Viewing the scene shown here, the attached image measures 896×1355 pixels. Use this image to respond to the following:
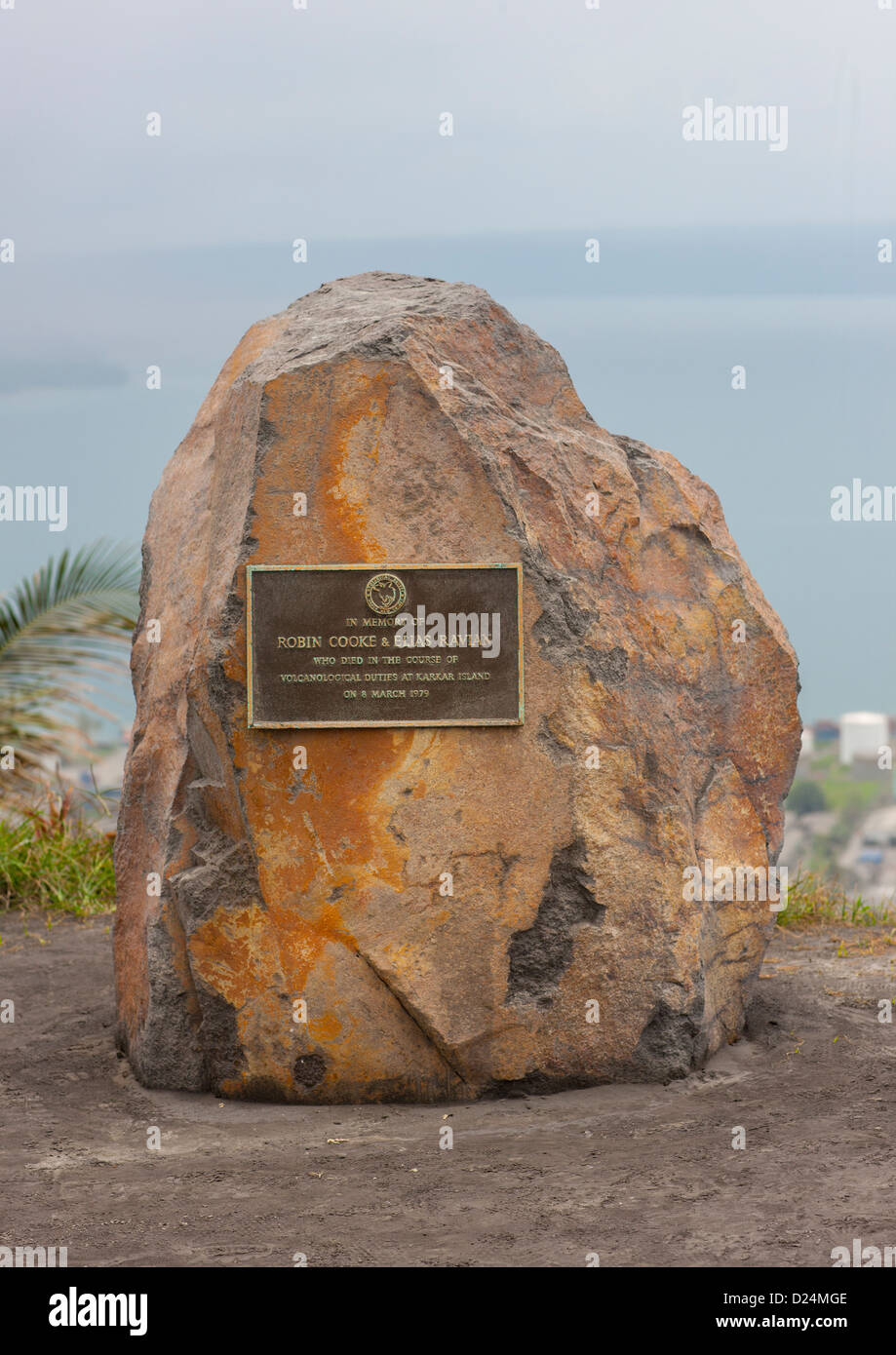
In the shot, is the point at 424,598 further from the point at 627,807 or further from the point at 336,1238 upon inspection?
the point at 336,1238

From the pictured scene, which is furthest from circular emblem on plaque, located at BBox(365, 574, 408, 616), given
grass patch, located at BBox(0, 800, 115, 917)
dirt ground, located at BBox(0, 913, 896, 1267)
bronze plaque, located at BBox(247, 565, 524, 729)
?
grass patch, located at BBox(0, 800, 115, 917)

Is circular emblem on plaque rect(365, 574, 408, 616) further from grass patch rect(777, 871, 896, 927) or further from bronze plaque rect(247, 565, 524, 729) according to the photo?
grass patch rect(777, 871, 896, 927)

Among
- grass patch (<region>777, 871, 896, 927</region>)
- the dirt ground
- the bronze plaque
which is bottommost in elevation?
the dirt ground

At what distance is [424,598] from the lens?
19.9 ft

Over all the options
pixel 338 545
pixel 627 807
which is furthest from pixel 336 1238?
pixel 338 545

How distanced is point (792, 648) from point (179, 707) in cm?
296

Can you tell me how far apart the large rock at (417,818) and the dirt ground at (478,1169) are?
0.95 ft

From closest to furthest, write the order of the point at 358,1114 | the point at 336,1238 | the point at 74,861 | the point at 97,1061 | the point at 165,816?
the point at 336,1238 < the point at 358,1114 < the point at 165,816 < the point at 97,1061 < the point at 74,861

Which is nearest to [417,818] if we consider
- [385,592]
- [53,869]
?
[385,592]

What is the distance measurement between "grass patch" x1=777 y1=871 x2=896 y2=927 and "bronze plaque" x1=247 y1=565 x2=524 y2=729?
4.55m

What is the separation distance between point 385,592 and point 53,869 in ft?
17.8

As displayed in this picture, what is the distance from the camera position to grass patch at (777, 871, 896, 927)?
32.4 feet

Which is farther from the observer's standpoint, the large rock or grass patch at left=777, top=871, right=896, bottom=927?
grass patch at left=777, top=871, right=896, bottom=927

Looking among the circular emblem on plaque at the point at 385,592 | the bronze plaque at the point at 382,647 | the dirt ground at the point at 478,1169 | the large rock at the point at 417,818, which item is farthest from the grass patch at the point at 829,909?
the circular emblem on plaque at the point at 385,592
